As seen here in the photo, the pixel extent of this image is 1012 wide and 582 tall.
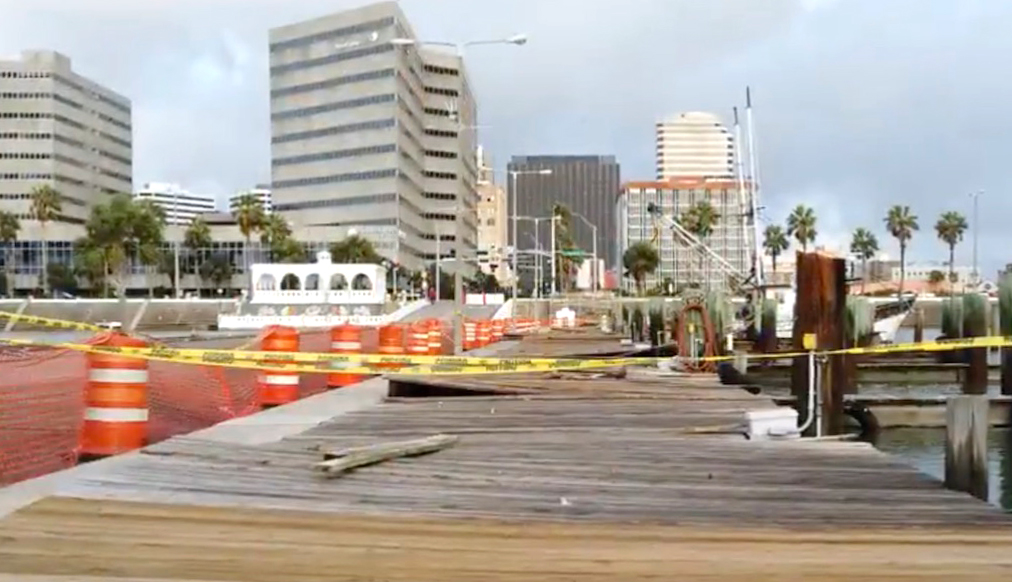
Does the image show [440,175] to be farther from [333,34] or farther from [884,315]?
[884,315]

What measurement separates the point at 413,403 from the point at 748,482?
21.1 feet

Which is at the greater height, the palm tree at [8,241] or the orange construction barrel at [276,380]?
the palm tree at [8,241]

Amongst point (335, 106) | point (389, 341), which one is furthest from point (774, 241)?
point (389, 341)

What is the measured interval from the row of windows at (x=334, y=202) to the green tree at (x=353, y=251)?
719 inches

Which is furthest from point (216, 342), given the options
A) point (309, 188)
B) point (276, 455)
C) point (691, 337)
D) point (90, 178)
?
point (90, 178)

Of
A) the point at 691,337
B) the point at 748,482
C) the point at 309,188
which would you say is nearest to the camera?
the point at 748,482

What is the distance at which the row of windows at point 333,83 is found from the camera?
161125 mm

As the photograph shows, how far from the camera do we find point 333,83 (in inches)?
6599

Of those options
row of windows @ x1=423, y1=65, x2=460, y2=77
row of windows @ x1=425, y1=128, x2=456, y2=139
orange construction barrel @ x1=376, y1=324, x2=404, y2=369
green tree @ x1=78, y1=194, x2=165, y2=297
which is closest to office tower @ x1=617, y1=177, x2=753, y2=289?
row of windows @ x1=425, y1=128, x2=456, y2=139

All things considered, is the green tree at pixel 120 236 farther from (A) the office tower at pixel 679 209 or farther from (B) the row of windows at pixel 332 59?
(A) the office tower at pixel 679 209

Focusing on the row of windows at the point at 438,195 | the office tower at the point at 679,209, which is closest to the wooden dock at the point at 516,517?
the office tower at the point at 679,209

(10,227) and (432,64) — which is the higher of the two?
(432,64)

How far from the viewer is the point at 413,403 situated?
13.1 m

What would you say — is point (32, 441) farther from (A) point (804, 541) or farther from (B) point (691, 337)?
(B) point (691, 337)
